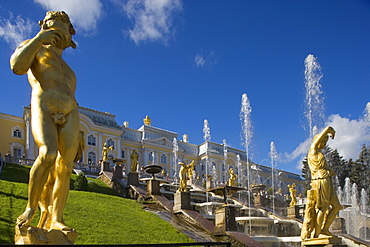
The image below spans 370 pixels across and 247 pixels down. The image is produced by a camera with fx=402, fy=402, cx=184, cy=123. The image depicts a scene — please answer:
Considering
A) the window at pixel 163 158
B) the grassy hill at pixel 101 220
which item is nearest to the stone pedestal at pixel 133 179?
the grassy hill at pixel 101 220

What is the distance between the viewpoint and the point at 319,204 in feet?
29.3

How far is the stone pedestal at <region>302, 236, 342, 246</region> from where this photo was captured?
8.64 meters

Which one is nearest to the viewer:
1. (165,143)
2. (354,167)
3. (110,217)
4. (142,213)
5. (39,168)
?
(39,168)

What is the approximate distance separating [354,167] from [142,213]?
133ft

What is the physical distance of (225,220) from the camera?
12.2 meters

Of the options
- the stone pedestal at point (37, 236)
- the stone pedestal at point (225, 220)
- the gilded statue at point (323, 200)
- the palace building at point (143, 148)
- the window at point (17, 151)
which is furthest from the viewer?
the palace building at point (143, 148)

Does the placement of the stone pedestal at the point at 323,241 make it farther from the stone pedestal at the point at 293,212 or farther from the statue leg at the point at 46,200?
the stone pedestal at the point at 293,212

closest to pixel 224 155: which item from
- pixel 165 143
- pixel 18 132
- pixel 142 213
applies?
pixel 165 143

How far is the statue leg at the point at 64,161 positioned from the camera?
188 inches

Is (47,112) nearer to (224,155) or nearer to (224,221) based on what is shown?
(224,221)

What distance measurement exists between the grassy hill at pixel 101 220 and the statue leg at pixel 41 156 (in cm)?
397

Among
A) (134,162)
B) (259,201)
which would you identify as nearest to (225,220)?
(134,162)

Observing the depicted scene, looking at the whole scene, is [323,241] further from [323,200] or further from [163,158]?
[163,158]

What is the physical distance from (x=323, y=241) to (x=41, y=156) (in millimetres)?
6638
